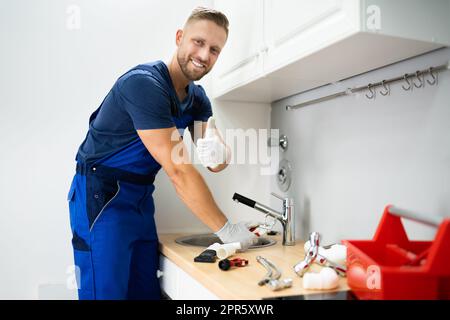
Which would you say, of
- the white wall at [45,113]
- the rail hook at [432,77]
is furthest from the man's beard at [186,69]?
the rail hook at [432,77]

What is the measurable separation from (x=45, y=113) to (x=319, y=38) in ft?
3.86

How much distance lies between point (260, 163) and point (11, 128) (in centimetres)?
109

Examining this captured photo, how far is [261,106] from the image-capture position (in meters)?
2.02

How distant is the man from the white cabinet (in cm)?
5

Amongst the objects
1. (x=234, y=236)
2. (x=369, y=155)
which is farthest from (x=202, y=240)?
(x=369, y=155)

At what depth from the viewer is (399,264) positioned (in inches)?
33.6

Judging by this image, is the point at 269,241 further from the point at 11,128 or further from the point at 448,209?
the point at 11,128

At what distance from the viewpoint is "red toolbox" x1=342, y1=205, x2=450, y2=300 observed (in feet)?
2.40

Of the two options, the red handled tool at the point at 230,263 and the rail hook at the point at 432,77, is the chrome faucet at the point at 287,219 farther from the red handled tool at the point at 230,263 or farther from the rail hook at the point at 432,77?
the rail hook at the point at 432,77

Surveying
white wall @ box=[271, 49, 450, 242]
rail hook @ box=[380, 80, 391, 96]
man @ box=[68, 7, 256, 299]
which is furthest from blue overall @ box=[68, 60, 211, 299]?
rail hook @ box=[380, 80, 391, 96]

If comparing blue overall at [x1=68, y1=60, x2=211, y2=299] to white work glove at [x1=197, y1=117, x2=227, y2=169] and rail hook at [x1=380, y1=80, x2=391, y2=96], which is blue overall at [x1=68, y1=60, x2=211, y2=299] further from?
rail hook at [x1=380, y1=80, x2=391, y2=96]

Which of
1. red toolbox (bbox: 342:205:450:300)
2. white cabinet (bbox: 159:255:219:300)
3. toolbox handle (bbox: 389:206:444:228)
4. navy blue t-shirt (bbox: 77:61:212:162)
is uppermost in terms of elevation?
navy blue t-shirt (bbox: 77:61:212:162)

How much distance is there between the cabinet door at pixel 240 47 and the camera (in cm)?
143

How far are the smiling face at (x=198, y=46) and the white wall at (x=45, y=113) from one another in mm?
413
